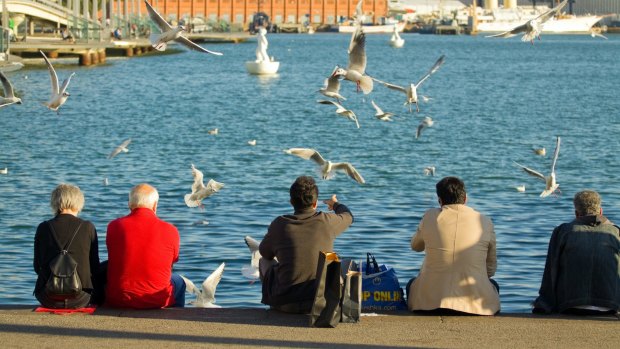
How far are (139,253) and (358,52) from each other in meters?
5.41

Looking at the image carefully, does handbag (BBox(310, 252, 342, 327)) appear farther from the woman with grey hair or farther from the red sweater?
→ the woman with grey hair

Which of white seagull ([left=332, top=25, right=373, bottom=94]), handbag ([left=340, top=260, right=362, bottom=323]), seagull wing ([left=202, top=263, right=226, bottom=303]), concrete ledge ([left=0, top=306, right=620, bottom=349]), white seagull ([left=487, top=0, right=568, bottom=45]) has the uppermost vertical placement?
white seagull ([left=487, top=0, right=568, bottom=45])

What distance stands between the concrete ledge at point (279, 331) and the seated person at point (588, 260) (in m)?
0.13

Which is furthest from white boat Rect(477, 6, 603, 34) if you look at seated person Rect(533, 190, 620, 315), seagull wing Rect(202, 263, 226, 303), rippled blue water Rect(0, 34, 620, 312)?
seated person Rect(533, 190, 620, 315)

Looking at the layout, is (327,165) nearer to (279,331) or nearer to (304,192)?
(304,192)

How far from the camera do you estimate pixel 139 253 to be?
7.78m

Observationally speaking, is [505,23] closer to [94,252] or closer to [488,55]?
[488,55]

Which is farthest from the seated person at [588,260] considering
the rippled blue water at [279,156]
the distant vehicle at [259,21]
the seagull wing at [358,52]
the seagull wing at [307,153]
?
the distant vehicle at [259,21]

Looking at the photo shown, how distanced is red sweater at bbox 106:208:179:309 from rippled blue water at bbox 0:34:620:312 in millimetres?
3901

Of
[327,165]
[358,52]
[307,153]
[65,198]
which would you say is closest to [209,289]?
[65,198]

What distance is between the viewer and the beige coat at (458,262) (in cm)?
772

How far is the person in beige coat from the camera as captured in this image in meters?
7.73

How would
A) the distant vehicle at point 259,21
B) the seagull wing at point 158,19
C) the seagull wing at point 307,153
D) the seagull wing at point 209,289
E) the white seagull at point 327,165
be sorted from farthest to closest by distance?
the distant vehicle at point 259,21 < the seagull wing at point 158,19 < the white seagull at point 327,165 < the seagull wing at point 307,153 < the seagull wing at point 209,289

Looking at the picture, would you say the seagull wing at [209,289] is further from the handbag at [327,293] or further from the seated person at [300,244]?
the handbag at [327,293]
